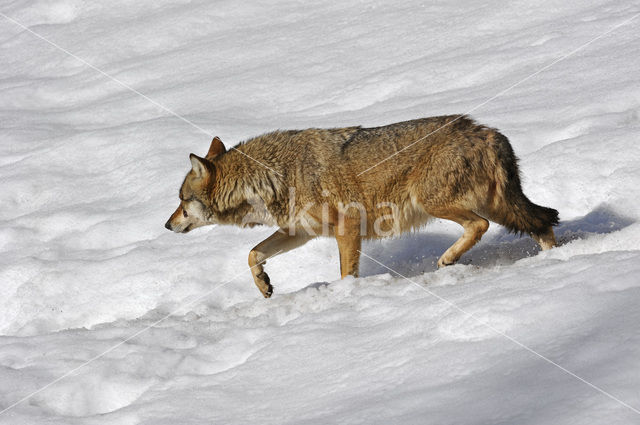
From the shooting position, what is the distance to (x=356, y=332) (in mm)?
4555

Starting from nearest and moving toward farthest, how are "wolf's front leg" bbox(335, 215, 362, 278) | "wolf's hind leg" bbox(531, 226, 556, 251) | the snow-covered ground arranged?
the snow-covered ground, "wolf's hind leg" bbox(531, 226, 556, 251), "wolf's front leg" bbox(335, 215, 362, 278)

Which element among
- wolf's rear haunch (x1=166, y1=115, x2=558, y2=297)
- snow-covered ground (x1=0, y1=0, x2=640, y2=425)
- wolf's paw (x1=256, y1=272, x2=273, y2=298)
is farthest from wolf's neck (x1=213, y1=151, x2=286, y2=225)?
snow-covered ground (x1=0, y1=0, x2=640, y2=425)

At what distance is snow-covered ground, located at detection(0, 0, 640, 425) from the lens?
3.73 meters

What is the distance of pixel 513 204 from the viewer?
6086mm

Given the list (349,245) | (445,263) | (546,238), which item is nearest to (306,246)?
(349,245)

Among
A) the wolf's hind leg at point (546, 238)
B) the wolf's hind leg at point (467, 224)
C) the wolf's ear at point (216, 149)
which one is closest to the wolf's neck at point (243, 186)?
the wolf's ear at point (216, 149)

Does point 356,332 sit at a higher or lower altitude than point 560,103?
lower

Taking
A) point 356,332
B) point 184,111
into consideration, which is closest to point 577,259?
point 356,332

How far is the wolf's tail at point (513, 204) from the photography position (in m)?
6.00

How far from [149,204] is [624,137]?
5.34 metres

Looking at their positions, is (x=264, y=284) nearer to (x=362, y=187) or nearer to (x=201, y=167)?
(x=201, y=167)

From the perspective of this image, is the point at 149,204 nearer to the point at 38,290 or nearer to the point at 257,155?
the point at 38,290

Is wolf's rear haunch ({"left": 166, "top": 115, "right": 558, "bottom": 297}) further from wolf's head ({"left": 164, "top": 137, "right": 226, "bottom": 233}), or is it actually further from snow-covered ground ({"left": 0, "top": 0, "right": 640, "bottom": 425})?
snow-covered ground ({"left": 0, "top": 0, "right": 640, "bottom": 425})

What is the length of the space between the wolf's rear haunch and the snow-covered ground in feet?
1.54
